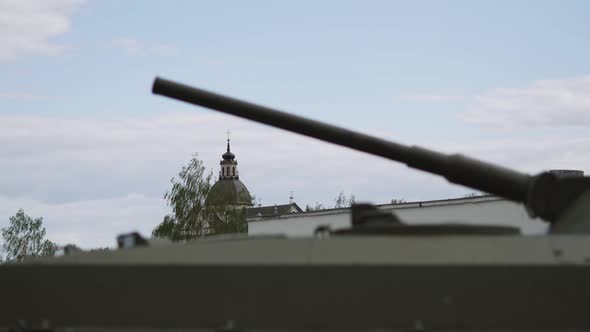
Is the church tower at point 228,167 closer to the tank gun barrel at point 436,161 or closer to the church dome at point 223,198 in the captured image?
the church dome at point 223,198

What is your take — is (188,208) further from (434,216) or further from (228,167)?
(228,167)

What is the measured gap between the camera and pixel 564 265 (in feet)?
25.1

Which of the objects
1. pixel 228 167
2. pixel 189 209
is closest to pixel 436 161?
pixel 189 209

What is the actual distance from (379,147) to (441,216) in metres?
14.9

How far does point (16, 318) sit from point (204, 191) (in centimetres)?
5388

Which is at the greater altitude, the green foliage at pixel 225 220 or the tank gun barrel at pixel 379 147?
the green foliage at pixel 225 220

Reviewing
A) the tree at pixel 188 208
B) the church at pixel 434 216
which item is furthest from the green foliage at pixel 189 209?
the church at pixel 434 216

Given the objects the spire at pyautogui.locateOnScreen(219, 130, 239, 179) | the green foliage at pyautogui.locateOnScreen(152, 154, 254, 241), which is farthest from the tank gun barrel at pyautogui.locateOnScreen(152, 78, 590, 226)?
the spire at pyautogui.locateOnScreen(219, 130, 239, 179)

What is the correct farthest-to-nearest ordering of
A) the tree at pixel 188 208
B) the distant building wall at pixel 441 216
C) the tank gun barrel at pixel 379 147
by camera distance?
the tree at pixel 188 208
the distant building wall at pixel 441 216
the tank gun barrel at pixel 379 147

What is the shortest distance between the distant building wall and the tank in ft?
43.6

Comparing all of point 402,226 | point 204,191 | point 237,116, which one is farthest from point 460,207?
point 204,191

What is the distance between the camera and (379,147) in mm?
11625

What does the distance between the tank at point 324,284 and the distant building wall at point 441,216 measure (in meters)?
13.3

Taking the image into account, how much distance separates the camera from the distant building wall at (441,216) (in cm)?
2438
